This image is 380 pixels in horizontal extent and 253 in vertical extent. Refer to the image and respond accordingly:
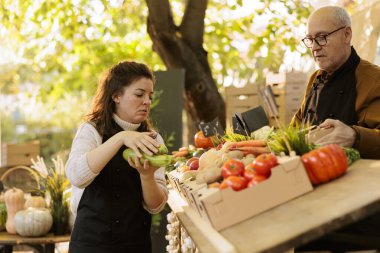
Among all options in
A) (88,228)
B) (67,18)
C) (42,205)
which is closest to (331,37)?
(88,228)

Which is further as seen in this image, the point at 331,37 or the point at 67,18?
the point at 67,18

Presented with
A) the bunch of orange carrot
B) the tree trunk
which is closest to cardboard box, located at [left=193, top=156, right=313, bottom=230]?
the bunch of orange carrot

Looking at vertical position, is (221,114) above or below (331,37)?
below

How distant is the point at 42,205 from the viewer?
501 cm

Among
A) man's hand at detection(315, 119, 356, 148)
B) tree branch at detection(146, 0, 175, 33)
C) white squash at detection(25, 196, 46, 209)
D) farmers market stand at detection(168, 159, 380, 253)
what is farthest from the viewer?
tree branch at detection(146, 0, 175, 33)

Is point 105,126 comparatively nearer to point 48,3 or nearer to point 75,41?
point 48,3

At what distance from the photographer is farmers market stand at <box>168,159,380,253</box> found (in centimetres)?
184

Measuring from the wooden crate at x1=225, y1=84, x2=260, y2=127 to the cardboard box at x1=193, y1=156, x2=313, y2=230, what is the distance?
4.19 m

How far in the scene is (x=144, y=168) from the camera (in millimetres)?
2715

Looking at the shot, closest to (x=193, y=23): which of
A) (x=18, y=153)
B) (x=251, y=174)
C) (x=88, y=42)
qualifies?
(x=18, y=153)

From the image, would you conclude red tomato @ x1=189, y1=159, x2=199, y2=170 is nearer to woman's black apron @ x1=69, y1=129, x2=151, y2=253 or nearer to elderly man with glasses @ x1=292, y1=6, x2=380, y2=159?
woman's black apron @ x1=69, y1=129, x2=151, y2=253

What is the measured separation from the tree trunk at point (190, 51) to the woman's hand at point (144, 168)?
157 inches

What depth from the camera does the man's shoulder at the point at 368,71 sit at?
3181 mm

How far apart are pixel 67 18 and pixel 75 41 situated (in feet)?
4.39
